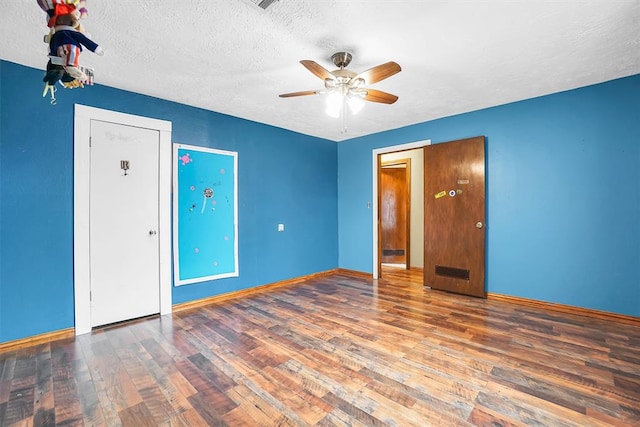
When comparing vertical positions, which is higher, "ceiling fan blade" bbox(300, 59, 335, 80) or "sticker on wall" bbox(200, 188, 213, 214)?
"ceiling fan blade" bbox(300, 59, 335, 80)

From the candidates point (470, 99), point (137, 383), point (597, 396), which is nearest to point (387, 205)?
point (470, 99)

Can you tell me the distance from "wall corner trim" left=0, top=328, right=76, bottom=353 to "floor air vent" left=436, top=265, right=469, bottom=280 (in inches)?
178

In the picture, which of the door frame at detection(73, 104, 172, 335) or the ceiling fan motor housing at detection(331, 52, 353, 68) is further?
the door frame at detection(73, 104, 172, 335)

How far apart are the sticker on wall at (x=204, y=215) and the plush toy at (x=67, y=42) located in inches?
89.2

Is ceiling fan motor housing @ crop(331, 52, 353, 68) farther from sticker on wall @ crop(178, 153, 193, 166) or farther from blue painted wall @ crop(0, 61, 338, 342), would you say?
sticker on wall @ crop(178, 153, 193, 166)

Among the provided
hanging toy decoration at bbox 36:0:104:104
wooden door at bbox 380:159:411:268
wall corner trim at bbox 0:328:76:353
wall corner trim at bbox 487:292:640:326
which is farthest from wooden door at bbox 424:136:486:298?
wall corner trim at bbox 0:328:76:353

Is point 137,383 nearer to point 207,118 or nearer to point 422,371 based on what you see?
point 422,371

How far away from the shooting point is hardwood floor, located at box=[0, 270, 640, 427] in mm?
1679

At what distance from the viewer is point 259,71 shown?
2.72 metres

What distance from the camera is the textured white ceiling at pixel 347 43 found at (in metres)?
1.89

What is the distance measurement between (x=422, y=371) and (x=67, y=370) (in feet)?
8.97

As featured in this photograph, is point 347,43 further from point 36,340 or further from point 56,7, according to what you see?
point 36,340

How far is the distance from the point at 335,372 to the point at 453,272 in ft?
8.94

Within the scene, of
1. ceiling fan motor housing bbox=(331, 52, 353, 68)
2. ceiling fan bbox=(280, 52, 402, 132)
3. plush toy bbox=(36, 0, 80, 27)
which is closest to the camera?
plush toy bbox=(36, 0, 80, 27)
